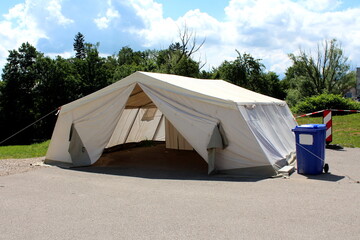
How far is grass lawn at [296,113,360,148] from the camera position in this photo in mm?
13934

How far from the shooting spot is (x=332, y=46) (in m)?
40.8

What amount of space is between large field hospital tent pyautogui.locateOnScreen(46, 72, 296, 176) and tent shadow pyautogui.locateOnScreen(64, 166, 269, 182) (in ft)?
0.86

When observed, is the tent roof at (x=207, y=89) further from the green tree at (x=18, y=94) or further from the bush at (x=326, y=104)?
the green tree at (x=18, y=94)

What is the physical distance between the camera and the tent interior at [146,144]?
34.4 ft

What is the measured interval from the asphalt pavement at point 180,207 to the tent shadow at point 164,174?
0.05 metres

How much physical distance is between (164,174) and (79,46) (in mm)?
65854

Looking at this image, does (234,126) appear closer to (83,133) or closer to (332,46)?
(83,133)

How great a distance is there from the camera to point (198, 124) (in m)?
8.54

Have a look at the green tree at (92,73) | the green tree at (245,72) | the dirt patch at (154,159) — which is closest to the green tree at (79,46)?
the green tree at (92,73)

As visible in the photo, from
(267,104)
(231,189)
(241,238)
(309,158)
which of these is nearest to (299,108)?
(267,104)

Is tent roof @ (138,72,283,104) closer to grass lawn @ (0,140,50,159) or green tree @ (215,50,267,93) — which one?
grass lawn @ (0,140,50,159)

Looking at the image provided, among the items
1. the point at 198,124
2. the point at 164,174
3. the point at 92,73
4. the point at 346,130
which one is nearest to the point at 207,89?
the point at 198,124

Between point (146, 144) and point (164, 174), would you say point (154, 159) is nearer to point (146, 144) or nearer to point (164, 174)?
point (164, 174)

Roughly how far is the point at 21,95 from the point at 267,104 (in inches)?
1129
